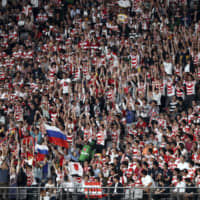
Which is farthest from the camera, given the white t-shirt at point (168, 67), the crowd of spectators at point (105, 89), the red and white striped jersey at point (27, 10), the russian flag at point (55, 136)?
the red and white striped jersey at point (27, 10)

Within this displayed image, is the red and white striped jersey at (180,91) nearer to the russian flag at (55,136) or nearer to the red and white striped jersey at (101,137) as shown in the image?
the red and white striped jersey at (101,137)

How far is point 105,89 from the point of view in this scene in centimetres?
2167

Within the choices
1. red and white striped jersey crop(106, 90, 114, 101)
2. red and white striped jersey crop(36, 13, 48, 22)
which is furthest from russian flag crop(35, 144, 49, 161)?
red and white striped jersey crop(36, 13, 48, 22)

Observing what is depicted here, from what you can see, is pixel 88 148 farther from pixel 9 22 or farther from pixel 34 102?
pixel 9 22

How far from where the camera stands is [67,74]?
73.6 ft

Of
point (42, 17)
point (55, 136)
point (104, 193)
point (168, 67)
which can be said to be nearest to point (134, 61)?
point (168, 67)

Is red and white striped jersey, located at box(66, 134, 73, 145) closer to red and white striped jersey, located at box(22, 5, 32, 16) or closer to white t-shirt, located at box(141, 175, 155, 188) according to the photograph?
white t-shirt, located at box(141, 175, 155, 188)

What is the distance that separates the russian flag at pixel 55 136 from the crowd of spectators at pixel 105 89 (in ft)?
0.69

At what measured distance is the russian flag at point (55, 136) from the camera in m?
19.6

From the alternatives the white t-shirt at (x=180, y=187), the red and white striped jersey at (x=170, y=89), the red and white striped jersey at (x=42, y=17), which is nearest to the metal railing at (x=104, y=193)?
the white t-shirt at (x=180, y=187)

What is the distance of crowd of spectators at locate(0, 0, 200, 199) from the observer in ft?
59.1

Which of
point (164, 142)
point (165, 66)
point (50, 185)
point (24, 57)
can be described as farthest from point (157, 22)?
point (50, 185)

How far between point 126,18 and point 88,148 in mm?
7663

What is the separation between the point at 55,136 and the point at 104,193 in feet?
12.1
